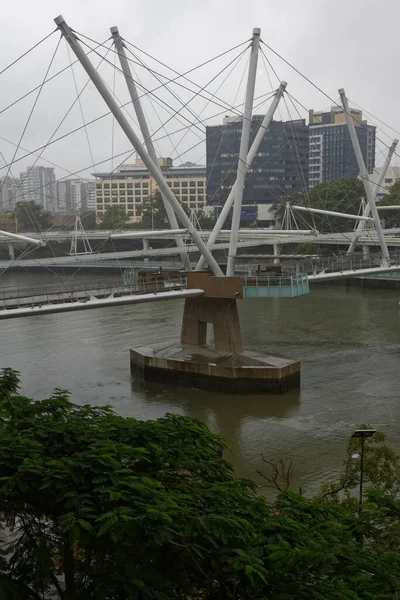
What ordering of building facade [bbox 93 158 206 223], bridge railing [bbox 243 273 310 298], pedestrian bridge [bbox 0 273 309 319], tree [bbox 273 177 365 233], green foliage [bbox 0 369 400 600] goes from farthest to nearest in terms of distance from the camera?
building facade [bbox 93 158 206 223] < tree [bbox 273 177 365 233] < bridge railing [bbox 243 273 310 298] < pedestrian bridge [bbox 0 273 309 319] < green foliage [bbox 0 369 400 600]

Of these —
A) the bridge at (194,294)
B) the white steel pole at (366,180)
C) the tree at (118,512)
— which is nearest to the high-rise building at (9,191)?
the bridge at (194,294)

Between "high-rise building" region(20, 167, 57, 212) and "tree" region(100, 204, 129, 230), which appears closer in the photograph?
"tree" region(100, 204, 129, 230)

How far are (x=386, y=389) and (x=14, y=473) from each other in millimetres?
10277

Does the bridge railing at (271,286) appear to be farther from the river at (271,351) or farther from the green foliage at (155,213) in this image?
the green foliage at (155,213)

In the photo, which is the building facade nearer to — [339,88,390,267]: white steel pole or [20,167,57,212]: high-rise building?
[20,167,57,212]: high-rise building

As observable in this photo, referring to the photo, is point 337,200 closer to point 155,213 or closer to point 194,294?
point 155,213

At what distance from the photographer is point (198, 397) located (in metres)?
14.2

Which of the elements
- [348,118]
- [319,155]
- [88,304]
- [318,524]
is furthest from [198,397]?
[319,155]

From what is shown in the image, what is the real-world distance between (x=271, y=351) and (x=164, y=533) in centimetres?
1357

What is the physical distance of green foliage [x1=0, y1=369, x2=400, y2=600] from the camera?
13.6ft

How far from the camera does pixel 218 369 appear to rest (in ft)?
47.6

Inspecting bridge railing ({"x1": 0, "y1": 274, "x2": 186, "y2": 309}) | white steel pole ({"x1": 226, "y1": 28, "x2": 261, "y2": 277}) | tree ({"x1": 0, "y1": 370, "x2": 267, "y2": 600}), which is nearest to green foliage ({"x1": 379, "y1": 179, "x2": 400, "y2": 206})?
white steel pole ({"x1": 226, "y1": 28, "x2": 261, "y2": 277})

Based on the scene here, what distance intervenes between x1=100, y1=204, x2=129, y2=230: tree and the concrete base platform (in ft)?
77.7

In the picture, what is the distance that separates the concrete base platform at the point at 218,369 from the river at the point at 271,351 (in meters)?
0.22
